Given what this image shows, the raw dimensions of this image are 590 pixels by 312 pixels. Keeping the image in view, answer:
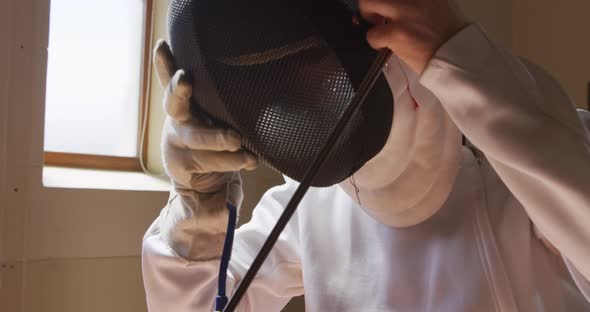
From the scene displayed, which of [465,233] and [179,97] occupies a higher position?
[179,97]

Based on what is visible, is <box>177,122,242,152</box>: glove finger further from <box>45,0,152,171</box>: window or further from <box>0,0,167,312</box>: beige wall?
<box>45,0,152,171</box>: window

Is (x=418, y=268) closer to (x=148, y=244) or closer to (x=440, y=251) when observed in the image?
(x=440, y=251)

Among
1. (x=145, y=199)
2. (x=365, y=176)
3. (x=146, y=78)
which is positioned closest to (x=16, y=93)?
(x=145, y=199)

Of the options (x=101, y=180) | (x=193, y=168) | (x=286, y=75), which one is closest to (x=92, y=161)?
(x=101, y=180)

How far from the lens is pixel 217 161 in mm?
595

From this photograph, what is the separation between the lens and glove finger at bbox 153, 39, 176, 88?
1.89ft

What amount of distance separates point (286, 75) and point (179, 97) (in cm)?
12

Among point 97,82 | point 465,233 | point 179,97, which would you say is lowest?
point 97,82

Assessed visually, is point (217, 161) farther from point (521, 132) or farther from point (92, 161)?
point (92, 161)

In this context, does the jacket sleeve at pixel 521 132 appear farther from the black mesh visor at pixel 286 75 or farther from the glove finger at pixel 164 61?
the glove finger at pixel 164 61

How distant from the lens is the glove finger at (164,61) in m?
0.58

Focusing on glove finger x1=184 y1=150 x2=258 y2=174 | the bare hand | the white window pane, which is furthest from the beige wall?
the bare hand

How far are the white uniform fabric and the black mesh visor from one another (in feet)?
0.24

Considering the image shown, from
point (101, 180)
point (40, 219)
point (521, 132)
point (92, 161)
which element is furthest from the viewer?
point (92, 161)
